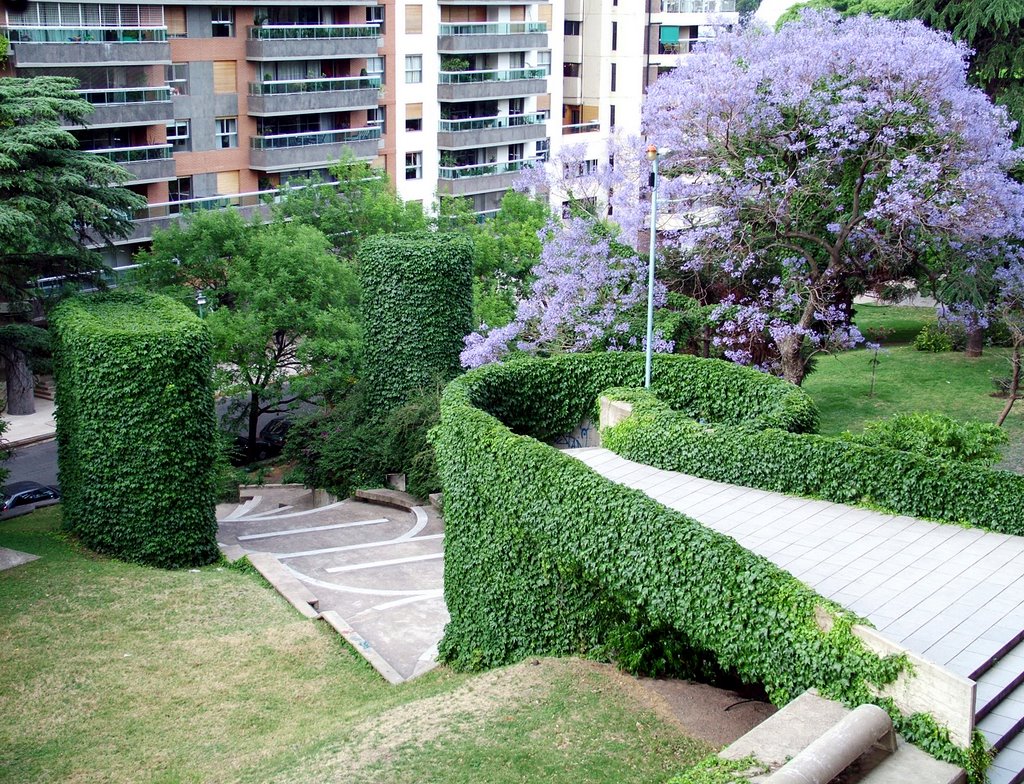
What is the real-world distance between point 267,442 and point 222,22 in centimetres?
1981

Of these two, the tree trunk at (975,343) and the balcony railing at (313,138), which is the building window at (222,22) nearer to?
the balcony railing at (313,138)

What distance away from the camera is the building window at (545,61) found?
62.9 metres

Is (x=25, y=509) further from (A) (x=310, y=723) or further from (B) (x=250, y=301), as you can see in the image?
(A) (x=310, y=723)

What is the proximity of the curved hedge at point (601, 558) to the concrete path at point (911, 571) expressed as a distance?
126 cm

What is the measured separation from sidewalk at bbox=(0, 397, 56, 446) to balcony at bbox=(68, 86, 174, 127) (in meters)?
10.5

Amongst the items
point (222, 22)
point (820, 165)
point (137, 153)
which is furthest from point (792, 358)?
point (222, 22)

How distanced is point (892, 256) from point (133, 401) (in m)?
17.0

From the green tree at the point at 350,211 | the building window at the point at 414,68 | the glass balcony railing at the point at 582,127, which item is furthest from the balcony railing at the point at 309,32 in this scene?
the glass balcony railing at the point at 582,127

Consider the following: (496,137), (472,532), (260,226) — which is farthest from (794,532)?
(496,137)

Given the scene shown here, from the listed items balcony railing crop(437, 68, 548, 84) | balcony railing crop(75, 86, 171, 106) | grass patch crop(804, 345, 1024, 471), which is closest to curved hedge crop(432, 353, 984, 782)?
grass patch crop(804, 345, 1024, 471)

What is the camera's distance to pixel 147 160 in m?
44.7

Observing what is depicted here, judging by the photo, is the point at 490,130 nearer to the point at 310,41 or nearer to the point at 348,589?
the point at 310,41

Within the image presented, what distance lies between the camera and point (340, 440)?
98.5ft

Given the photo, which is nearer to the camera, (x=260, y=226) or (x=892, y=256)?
(x=892, y=256)
